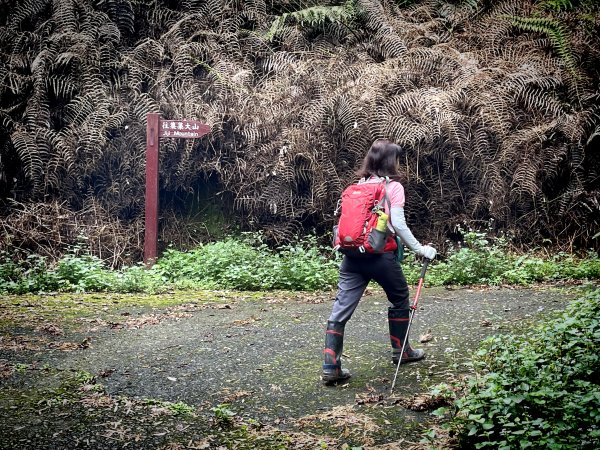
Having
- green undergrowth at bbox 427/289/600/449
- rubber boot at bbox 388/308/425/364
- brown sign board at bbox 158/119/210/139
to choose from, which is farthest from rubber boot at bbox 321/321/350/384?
brown sign board at bbox 158/119/210/139

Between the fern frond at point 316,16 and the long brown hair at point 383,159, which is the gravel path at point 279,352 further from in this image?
the fern frond at point 316,16

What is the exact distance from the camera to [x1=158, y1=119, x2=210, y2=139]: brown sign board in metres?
9.53

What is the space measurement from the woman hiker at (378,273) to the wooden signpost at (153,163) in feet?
16.8

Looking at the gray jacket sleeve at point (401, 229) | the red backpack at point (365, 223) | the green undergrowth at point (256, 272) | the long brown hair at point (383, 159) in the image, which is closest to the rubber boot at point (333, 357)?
the red backpack at point (365, 223)

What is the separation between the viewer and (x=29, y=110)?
1045 centimetres

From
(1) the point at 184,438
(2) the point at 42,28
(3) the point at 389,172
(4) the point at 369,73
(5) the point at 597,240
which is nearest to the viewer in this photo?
(1) the point at 184,438

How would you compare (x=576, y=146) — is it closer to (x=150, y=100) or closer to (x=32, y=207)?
(x=150, y=100)

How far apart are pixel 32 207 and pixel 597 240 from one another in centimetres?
883

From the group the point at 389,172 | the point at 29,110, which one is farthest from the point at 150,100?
the point at 389,172

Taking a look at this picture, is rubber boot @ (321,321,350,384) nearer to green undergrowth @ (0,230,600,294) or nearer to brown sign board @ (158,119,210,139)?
green undergrowth @ (0,230,600,294)

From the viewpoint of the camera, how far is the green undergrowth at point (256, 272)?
8.57 meters

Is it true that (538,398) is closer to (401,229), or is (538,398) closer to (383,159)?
(401,229)

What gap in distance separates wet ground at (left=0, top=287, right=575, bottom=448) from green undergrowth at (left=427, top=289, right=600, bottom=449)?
0.42 meters

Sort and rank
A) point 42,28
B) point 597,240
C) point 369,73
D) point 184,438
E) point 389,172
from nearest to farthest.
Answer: point 184,438 → point 389,172 → point 597,240 → point 369,73 → point 42,28
